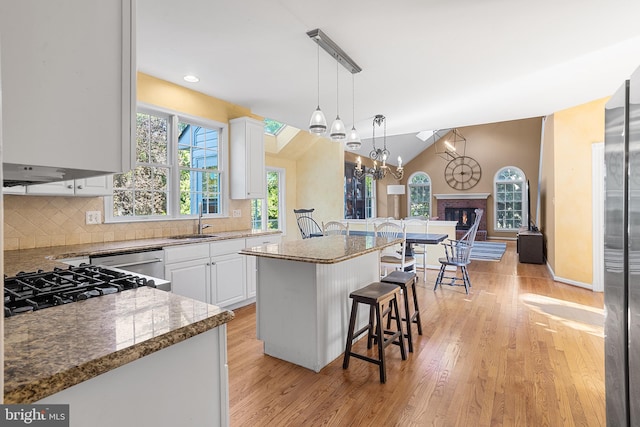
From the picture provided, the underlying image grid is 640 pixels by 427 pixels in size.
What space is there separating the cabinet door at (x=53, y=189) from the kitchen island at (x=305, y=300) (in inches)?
59.9

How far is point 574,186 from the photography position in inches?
187

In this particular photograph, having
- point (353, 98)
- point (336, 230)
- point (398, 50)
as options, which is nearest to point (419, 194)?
point (336, 230)

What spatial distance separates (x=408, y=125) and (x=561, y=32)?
3282 millimetres

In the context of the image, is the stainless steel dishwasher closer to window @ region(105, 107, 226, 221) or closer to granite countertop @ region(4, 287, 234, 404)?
window @ region(105, 107, 226, 221)

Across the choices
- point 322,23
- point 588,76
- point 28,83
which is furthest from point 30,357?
point 588,76

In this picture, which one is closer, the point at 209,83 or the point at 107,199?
the point at 107,199

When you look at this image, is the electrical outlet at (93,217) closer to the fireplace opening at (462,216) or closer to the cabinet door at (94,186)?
the cabinet door at (94,186)

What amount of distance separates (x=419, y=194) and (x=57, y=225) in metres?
11.9

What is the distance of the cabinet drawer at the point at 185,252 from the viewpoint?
2.98 m

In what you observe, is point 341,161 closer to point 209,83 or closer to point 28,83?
point 209,83

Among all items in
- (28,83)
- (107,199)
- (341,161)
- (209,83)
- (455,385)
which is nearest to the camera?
(28,83)

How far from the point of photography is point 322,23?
244 cm

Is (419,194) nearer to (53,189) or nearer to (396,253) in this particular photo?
(396,253)

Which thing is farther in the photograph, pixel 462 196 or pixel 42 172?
pixel 462 196
